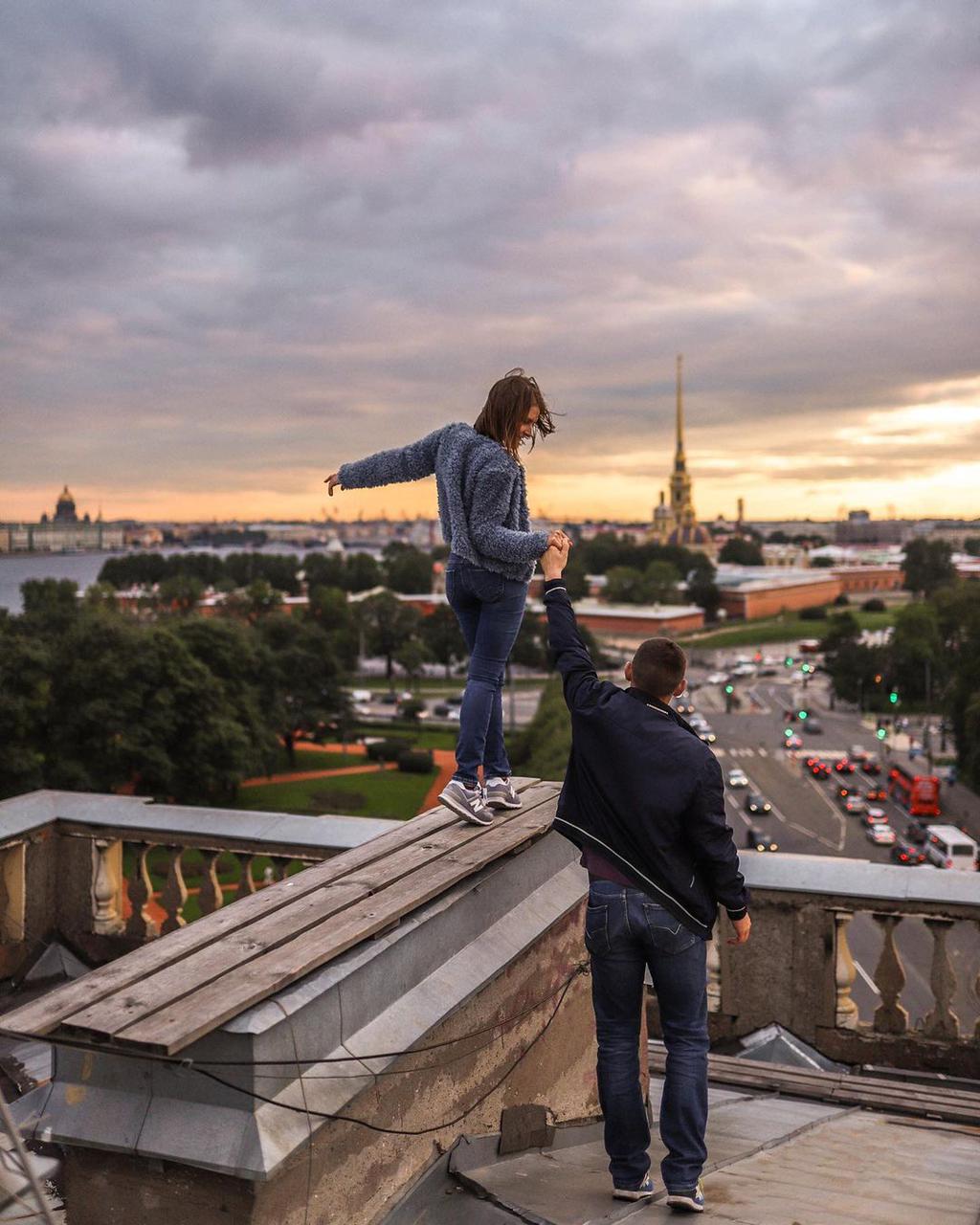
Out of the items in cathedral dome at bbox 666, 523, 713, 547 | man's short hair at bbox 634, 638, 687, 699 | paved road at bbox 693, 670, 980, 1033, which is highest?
cathedral dome at bbox 666, 523, 713, 547

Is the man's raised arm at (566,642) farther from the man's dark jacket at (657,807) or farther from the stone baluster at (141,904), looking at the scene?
the stone baluster at (141,904)

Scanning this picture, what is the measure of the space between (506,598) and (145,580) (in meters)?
126

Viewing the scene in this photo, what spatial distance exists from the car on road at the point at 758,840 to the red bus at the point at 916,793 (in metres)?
7.11

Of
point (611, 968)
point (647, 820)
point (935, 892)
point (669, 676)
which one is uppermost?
point (669, 676)

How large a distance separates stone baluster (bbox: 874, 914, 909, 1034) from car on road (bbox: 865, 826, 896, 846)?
106ft

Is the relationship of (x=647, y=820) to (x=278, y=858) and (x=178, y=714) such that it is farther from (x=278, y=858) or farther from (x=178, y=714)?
(x=178, y=714)

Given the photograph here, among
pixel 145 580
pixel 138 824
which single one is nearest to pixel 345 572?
pixel 145 580

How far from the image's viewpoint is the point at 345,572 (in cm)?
11569

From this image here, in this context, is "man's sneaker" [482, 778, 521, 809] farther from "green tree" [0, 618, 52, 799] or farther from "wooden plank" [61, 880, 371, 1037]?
"green tree" [0, 618, 52, 799]

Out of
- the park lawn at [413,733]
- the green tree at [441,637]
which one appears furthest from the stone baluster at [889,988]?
the green tree at [441,637]

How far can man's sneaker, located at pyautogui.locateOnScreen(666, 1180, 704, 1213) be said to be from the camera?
2.71 metres

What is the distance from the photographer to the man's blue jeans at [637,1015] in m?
2.84

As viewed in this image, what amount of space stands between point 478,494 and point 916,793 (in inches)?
1570

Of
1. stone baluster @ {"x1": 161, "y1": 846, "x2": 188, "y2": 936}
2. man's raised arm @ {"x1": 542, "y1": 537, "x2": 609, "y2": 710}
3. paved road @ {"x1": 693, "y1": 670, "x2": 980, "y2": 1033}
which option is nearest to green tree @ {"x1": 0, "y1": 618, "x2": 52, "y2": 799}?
paved road @ {"x1": 693, "y1": 670, "x2": 980, "y2": 1033}
